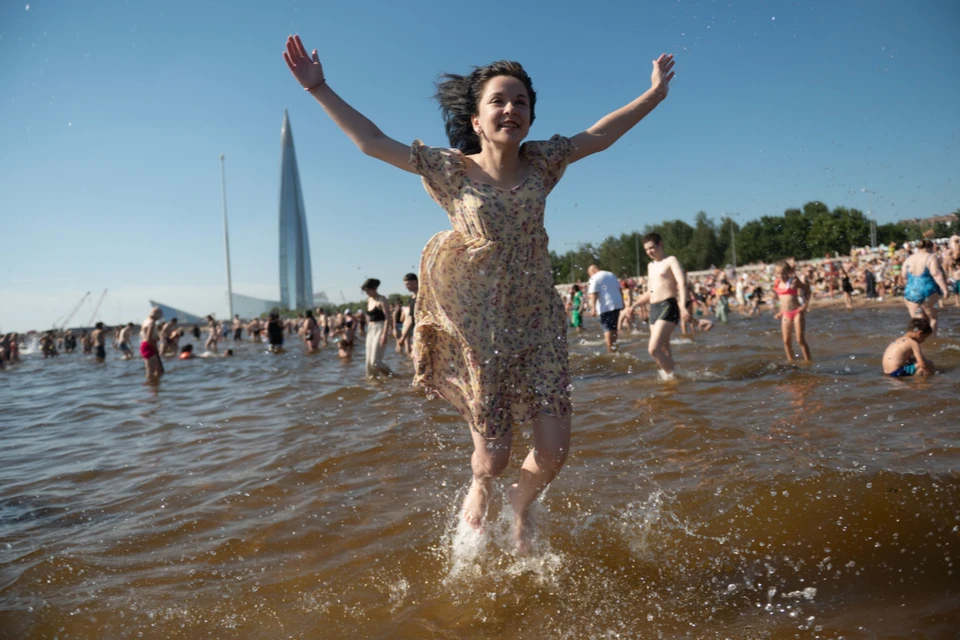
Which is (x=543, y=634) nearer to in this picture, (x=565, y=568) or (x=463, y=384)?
(x=565, y=568)

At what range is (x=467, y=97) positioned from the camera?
2996mm

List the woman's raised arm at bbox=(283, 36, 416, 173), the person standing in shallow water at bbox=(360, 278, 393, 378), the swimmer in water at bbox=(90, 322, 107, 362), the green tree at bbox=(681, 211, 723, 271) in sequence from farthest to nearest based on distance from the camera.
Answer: the green tree at bbox=(681, 211, 723, 271) < the swimmer in water at bbox=(90, 322, 107, 362) < the person standing in shallow water at bbox=(360, 278, 393, 378) < the woman's raised arm at bbox=(283, 36, 416, 173)

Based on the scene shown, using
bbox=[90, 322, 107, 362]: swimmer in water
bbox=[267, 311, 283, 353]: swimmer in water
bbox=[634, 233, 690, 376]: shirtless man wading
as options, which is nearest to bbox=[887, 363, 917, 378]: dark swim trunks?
bbox=[634, 233, 690, 376]: shirtless man wading

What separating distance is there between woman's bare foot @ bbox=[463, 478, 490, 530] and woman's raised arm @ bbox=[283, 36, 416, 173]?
5.01ft

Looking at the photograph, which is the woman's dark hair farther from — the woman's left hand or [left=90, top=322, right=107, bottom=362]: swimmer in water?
[left=90, top=322, right=107, bottom=362]: swimmer in water

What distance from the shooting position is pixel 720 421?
17.4 feet

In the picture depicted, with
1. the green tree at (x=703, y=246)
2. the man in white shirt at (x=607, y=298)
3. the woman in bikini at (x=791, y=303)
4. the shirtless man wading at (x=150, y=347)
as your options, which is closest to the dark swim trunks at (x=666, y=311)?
the woman in bikini at (x=791, y=303)

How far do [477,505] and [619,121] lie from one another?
78.5 inches

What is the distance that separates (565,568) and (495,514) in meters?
0.80

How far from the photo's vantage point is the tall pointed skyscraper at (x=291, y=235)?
172 metres

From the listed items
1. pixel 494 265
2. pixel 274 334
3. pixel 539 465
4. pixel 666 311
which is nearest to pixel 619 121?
pixel 494 265

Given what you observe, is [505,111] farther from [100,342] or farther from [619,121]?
[100,342]

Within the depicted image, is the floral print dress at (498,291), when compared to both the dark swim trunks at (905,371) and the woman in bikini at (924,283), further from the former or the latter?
the woman in bikini at (924,283)

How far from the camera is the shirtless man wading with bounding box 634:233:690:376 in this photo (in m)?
7.75
